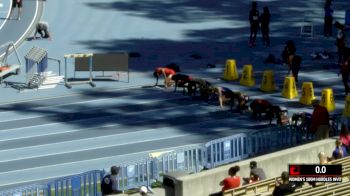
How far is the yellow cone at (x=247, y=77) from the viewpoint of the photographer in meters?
36.1

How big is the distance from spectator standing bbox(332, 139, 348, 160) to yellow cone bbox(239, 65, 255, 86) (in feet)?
31.5

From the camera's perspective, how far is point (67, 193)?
2559 centimetres

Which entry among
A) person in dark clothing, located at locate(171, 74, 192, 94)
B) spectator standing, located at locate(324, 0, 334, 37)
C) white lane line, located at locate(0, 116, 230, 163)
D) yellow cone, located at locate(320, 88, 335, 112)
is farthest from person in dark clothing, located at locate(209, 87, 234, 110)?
spectator standing, located at locate(324, 0, 334, 37)

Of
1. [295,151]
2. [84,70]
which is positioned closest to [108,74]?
[84,70]

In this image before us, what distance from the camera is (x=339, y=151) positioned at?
86.3 ft

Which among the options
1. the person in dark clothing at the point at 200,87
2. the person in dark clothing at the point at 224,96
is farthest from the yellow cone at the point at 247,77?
the person in dark clothing at the point at 224,96

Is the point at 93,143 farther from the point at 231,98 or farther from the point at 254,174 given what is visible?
the point at 254,174

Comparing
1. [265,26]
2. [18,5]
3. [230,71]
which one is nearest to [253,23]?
[265,26]

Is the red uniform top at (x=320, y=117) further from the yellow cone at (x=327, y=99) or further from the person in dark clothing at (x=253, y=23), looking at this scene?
the person in dark clothing at (x=253, y=23)

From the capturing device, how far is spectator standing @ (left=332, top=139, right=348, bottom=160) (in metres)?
26.2

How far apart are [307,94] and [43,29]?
11.4m

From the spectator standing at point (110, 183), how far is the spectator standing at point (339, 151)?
4470 millimetres

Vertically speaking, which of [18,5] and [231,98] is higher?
[18,5]

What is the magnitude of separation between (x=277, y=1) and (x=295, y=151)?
2230 cm
